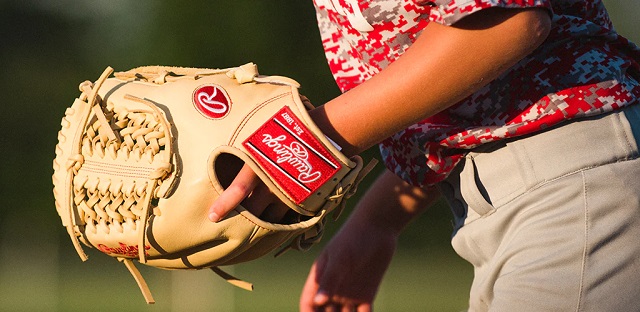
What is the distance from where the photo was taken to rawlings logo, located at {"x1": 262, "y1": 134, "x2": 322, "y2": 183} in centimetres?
206

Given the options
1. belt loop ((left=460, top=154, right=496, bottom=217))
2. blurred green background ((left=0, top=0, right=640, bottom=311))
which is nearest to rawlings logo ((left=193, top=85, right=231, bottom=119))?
belt loop ((left=460, top=154, right=496, bottom=217))

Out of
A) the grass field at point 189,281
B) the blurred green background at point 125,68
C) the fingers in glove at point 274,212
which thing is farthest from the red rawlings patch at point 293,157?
the blurred green background at point 125,68

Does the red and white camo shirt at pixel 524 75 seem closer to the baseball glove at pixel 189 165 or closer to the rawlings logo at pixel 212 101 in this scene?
the baseball glove at pixel 189 165

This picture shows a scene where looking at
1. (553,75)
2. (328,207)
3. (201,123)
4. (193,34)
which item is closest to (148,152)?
(201,123)

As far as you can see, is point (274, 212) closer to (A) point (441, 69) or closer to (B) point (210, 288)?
(A) point (441, 69)

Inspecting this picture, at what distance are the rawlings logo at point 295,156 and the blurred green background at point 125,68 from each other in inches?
421

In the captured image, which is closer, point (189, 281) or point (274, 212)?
point (274, 212)

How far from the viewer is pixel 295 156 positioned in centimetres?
206

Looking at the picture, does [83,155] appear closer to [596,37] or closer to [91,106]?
[91,106]

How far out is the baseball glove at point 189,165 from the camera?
208 centimetres

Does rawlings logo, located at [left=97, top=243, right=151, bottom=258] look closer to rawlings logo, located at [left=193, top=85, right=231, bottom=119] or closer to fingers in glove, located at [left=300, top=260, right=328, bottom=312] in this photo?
rawlings logo, located at [left=193, top=85, right=231, bottom=119]

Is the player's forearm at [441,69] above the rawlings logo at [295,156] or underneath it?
above

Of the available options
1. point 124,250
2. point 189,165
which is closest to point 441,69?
point 189,165

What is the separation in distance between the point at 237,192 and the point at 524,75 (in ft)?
2.21
